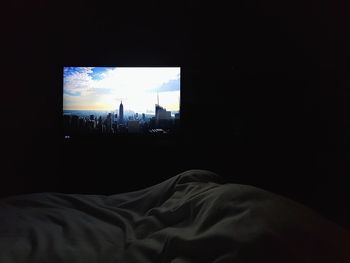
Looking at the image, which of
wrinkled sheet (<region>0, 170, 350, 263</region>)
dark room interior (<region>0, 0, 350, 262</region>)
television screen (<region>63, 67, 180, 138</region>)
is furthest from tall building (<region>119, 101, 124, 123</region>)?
wrinkled sheet (<region>0, 170, 350, 263</region>)

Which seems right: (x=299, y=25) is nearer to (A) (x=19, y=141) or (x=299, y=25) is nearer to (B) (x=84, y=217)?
(B) (x=84, y=217)

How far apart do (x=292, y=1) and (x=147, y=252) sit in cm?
270

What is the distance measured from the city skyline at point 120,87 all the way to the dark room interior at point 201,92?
0.14 m

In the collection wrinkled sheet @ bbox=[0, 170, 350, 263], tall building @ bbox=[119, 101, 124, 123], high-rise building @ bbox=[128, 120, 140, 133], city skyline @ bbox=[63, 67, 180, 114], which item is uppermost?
city skyline @ bbox=[63, 67, 180, 114]

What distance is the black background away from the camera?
2600 millimetres

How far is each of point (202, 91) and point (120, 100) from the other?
29.8 inches

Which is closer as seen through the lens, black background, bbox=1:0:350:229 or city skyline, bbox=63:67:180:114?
black background, bbox=1:0:350:229

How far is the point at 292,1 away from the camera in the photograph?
2.79 metres

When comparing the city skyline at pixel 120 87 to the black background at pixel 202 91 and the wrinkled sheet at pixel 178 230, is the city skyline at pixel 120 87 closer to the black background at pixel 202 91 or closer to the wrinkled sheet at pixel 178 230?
the black background at pixel 202 91

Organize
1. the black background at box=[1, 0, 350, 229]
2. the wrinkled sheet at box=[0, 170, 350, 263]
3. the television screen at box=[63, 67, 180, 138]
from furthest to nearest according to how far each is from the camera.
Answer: the television screen at box=[63, 67, 180, 138] → the black background at box=[1, 0, 350, 229] → the wrinkled sheet at box=[0, 170, 350, 263]

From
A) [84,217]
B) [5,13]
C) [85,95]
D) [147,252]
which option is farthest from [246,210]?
[5,13]

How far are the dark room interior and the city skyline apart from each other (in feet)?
0.46

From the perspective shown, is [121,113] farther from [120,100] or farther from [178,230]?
[178,230]

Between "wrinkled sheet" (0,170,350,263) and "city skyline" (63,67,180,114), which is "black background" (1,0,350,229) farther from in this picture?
"wrinkled sheet" (0,170,350,263)
